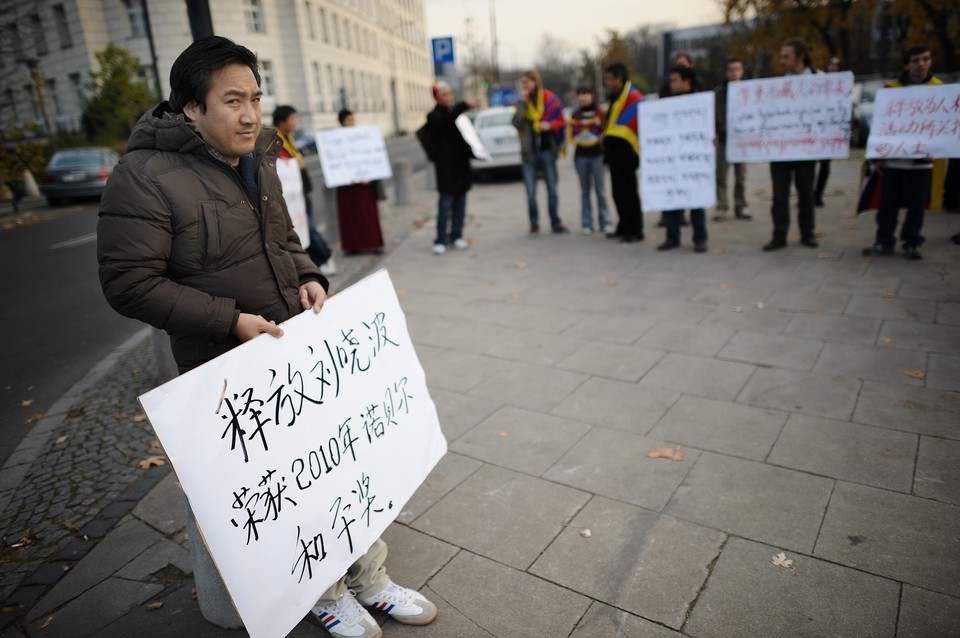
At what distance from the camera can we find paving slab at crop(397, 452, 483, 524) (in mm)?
3082

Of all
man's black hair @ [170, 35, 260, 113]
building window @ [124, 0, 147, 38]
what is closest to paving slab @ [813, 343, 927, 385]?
man's black hair @ [170, 35, 260, 113]

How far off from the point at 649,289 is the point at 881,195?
2.55 metres

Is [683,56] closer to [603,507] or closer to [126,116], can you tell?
[603,507]

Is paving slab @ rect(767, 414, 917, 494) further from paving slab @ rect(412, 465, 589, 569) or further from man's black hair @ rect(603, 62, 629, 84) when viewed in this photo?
man's black hair @ rect(603, 62, 629, 84)

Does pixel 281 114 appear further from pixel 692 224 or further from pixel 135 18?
pixel 135 18

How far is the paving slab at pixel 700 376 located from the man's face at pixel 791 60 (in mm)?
4171

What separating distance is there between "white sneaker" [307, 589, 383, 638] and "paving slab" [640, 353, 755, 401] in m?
2.53

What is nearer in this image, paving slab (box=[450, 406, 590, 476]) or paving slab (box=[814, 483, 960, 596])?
paving slab (box=[814, 483, 960, 596])

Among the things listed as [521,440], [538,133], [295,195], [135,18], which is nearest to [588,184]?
[538,133]

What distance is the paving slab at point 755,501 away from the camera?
272 centimetres

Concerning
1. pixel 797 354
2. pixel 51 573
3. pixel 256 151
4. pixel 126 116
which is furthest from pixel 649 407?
pixel 126 116

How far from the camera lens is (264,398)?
80.1 inches

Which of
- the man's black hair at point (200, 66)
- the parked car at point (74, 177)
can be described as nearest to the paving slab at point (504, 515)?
the man's black hair at point (200, 66)

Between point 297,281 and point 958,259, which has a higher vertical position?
point 297,281
